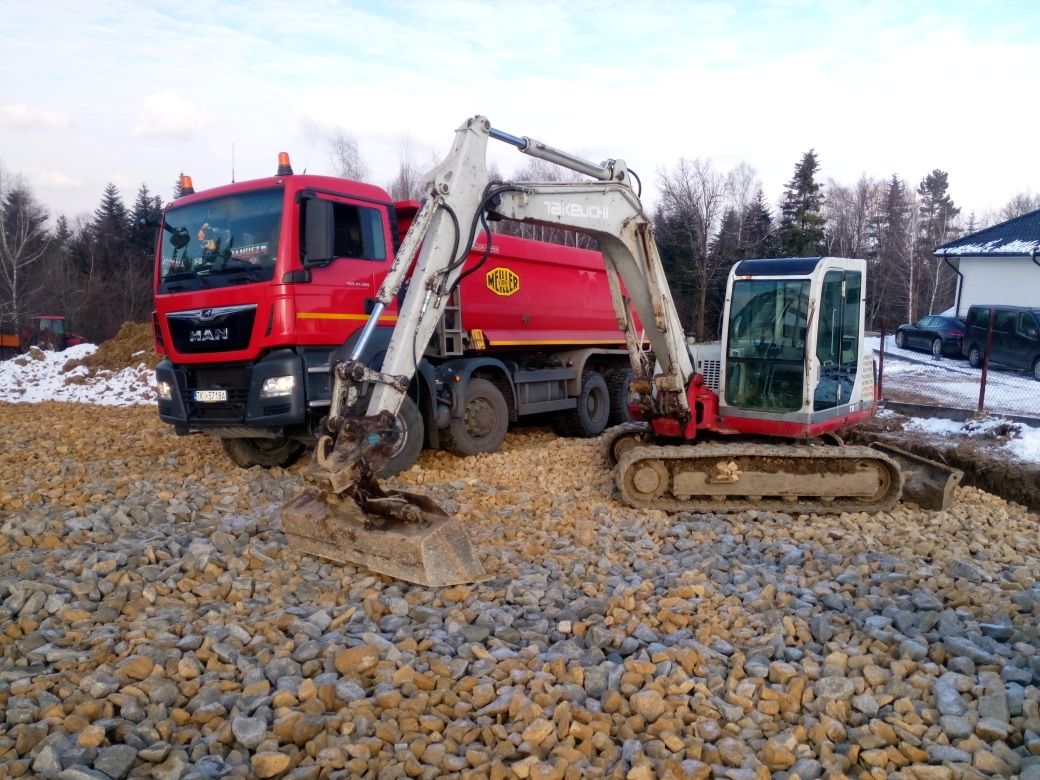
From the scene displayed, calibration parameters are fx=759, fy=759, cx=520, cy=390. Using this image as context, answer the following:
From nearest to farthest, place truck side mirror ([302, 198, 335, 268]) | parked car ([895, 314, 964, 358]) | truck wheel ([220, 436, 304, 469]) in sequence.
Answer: truck side mirror ([302, 198, 335, 268]) → truck wheel ([220, 436, 304, 469]) → parked car ([895, 314, 964, 358])

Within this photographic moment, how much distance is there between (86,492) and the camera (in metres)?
6.24

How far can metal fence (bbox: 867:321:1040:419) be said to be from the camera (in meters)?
11.8

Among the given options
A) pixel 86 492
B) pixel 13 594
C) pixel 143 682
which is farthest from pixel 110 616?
pixel 86 492

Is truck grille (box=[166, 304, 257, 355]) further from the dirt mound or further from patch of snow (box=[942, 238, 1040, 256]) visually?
patch of snow (box=[942, 238, 1040, 256])

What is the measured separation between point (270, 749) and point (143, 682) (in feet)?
2.54

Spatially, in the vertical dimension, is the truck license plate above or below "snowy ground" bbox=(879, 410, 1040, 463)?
above

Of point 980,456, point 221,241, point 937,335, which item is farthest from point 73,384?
point 937,335

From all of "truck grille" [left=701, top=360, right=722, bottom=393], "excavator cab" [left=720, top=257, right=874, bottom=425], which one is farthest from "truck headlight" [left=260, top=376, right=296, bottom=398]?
"excavator cab" [left=720, top=257, right=874, bottom=425]

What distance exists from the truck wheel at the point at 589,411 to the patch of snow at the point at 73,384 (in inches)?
334

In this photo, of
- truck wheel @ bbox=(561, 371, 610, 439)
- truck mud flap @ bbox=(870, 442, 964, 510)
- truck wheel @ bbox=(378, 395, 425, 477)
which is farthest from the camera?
truck wheel @ bbox=(561, 371, 610, 439)

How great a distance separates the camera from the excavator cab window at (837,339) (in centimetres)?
715

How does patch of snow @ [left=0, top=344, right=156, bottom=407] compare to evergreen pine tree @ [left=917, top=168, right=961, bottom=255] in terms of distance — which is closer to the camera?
patch of snow @ [left=0, top=344, right=156, bottom=407]

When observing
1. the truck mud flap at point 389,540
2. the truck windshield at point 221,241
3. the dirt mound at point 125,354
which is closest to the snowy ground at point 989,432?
the truck mud flap at point 389,540

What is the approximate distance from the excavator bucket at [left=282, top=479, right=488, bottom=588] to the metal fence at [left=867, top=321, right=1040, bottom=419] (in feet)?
23.7
